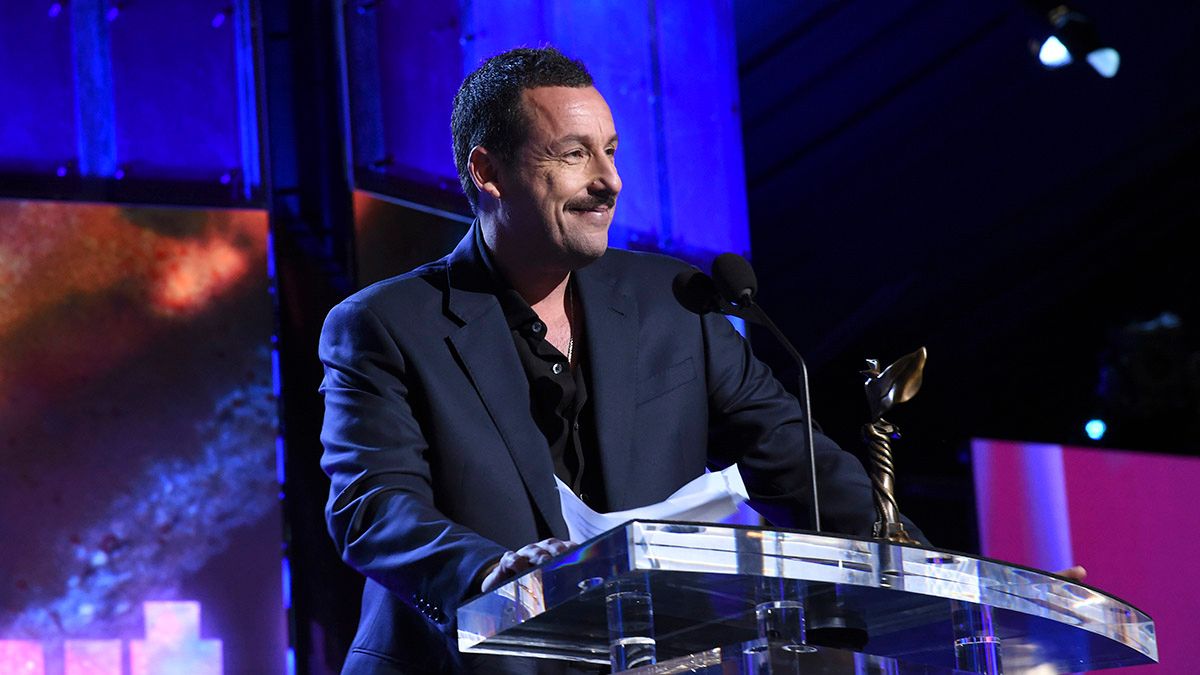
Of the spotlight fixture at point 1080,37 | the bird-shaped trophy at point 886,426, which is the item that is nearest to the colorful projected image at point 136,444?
the bird-shaped trophy at point 886,426

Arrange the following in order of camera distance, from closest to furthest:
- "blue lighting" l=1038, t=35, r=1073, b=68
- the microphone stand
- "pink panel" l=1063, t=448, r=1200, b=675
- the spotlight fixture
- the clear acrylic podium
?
1. the clear acrylic podium
2. the microphone stand
3. "pink panel" l=1063, t=448, r=1200, b=675
4. the spotlight fixture
5. "blue lighting" l=1038, t=35, r=1073, b=68

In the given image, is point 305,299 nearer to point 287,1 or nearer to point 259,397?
point 259,397

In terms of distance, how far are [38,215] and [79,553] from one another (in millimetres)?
741

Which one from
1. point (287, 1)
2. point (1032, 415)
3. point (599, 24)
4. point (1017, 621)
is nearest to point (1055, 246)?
point (1032, 415)

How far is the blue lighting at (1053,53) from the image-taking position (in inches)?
194

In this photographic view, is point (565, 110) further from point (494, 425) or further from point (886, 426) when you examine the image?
point (886, 426)

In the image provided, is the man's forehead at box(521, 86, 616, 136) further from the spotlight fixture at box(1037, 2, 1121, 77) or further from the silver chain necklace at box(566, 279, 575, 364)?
the spotlight fixture at box(1037, 2, 1121, 77)

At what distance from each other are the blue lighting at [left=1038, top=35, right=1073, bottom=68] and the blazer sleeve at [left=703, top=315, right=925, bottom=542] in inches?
111

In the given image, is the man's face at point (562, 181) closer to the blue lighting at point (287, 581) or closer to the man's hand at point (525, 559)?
the man's hand at point (525, 559)

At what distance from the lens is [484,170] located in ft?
8.29

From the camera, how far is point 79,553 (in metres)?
3.22

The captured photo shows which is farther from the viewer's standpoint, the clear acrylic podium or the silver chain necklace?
the silver chain necklace

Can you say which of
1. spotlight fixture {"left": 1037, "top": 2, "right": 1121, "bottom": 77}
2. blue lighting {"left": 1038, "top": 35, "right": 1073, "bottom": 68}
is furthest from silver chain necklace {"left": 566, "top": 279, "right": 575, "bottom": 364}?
blue lighting {"left": 1038, "top": 35, "right": 1073, "bottom": 68}

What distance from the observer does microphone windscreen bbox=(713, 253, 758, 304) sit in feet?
6.48
